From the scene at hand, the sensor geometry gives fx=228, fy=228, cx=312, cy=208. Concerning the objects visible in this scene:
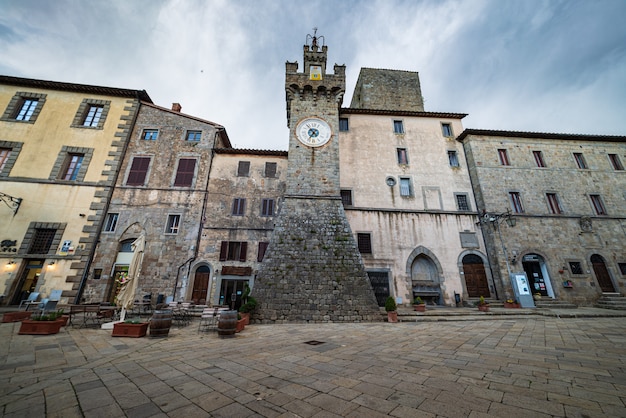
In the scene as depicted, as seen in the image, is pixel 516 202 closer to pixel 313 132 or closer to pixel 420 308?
pixel 420 308

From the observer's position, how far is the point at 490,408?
9.19ft

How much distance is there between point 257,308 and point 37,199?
1463cm

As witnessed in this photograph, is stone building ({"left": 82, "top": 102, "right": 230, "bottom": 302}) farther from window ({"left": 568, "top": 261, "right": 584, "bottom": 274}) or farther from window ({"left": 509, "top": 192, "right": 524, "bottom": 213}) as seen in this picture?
window ({"left": 568, "top": 261, "right": 584, "bottom": 274})

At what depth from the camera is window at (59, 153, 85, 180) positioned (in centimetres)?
1397

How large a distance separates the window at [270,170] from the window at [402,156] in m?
9.03

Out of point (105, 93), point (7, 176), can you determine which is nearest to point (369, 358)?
point (7, 176)

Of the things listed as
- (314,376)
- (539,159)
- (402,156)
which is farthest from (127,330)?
(539,159)

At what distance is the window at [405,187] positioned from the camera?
15806 mm

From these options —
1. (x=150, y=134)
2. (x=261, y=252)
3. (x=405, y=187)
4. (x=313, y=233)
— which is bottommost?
(x=261, y=252)

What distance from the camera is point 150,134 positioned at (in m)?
16.0

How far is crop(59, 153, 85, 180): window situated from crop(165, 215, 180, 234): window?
20.5ft

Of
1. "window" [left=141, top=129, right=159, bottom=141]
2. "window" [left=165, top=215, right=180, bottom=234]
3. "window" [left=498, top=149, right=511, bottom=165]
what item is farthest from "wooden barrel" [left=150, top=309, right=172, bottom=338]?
"window" [left=498, top=149, right=511, bottom=165]

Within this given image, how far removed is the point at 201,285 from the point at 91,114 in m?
14.1

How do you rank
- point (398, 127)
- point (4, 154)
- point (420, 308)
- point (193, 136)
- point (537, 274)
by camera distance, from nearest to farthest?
point (420, 308)
point (4, 154)
point (537, 274)
point (193, 136)
point (398, 127)
